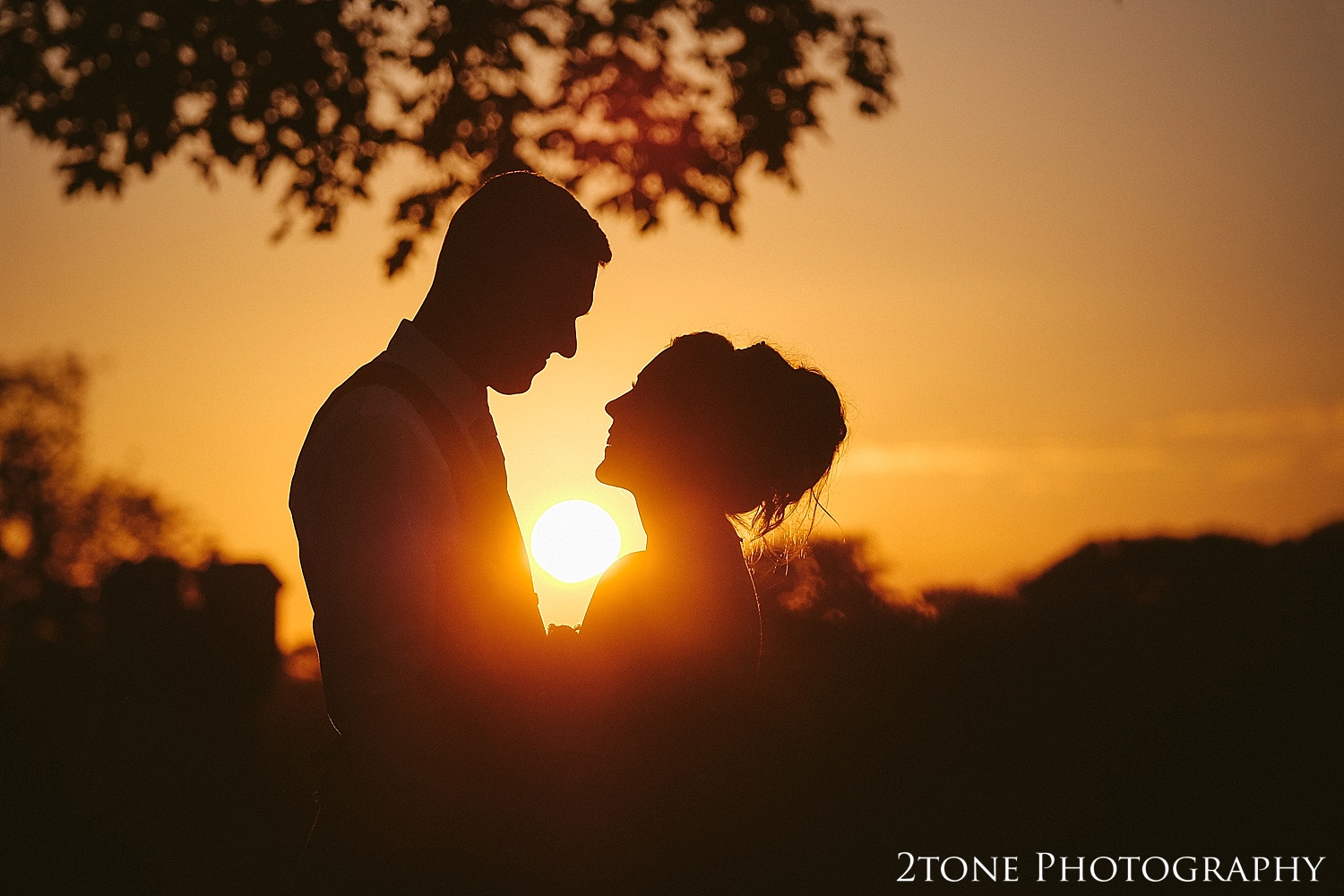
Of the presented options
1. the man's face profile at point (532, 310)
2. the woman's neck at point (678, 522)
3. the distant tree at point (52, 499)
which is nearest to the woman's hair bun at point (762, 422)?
the woman's neck at point (678, 522)

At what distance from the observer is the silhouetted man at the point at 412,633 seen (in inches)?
105

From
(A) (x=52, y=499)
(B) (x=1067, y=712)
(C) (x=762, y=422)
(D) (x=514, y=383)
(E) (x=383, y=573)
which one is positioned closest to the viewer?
(E) (x=383, y=573)

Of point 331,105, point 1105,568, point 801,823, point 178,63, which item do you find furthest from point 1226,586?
point 178,63

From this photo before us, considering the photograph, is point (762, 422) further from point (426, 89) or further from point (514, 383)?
point (426, 89)

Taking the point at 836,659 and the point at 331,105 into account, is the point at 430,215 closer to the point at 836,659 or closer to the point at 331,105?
the point at 331,105

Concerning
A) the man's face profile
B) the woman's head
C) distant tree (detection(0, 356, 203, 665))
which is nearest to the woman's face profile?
the woman's head

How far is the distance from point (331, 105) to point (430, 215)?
2.57 feet

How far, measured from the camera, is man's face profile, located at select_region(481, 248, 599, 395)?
124 inches

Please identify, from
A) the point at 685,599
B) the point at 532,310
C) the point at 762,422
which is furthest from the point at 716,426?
the point at 532,310

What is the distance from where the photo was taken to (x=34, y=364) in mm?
40750

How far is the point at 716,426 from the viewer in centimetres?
351

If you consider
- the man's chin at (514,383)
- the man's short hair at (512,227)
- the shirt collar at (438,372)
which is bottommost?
the shirt collar at (438,372)

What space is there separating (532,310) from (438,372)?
0.97 feet

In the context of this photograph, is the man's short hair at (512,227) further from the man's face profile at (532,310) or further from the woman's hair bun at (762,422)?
the woman's hair bun at (762,422)
